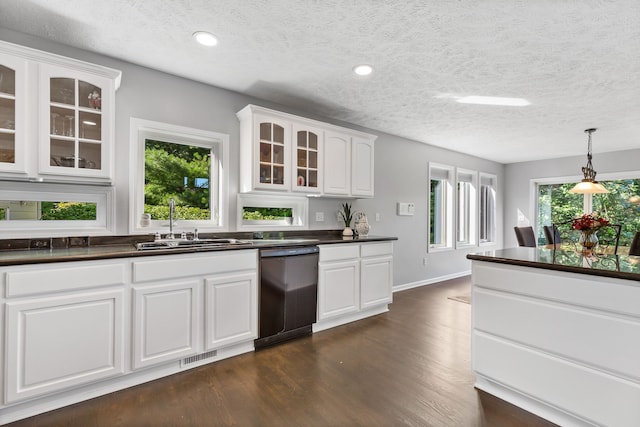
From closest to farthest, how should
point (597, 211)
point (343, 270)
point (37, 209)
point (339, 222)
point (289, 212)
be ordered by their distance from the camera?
1. point (37, 209)
2. point (343, 270)
3. point (289, 212)
4. point (339, 222)
5. point (597, 211)

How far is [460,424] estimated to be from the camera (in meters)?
1.72

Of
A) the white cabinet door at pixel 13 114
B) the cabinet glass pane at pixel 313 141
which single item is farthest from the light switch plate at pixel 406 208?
the white cabinet door at pixel 13 114

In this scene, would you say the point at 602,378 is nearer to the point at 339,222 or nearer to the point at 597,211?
the point at 339,222

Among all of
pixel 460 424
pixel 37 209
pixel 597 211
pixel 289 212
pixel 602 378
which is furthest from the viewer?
pixel 597 211

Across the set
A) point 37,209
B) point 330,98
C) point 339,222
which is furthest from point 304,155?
point 37,209

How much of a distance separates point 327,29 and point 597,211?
6373 mm

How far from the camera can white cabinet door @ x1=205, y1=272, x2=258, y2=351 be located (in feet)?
7.84

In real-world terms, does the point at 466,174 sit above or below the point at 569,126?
below

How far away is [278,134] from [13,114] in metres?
1.91

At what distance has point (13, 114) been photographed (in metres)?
1.93

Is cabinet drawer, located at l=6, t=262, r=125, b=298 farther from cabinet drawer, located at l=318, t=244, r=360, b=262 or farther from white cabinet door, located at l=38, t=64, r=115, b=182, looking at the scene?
cabinet drawer, located at l=318, t=244, r=360, b=262

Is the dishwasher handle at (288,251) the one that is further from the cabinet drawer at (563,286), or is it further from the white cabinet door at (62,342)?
the cabinet drawer at (563,286)

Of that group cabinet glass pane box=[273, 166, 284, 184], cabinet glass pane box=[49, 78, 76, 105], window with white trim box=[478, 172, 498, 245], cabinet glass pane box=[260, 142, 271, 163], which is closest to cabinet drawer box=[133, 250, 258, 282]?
cabinet glass pane box=[273, 166, 284, 184]

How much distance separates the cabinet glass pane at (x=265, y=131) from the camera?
3.02m
